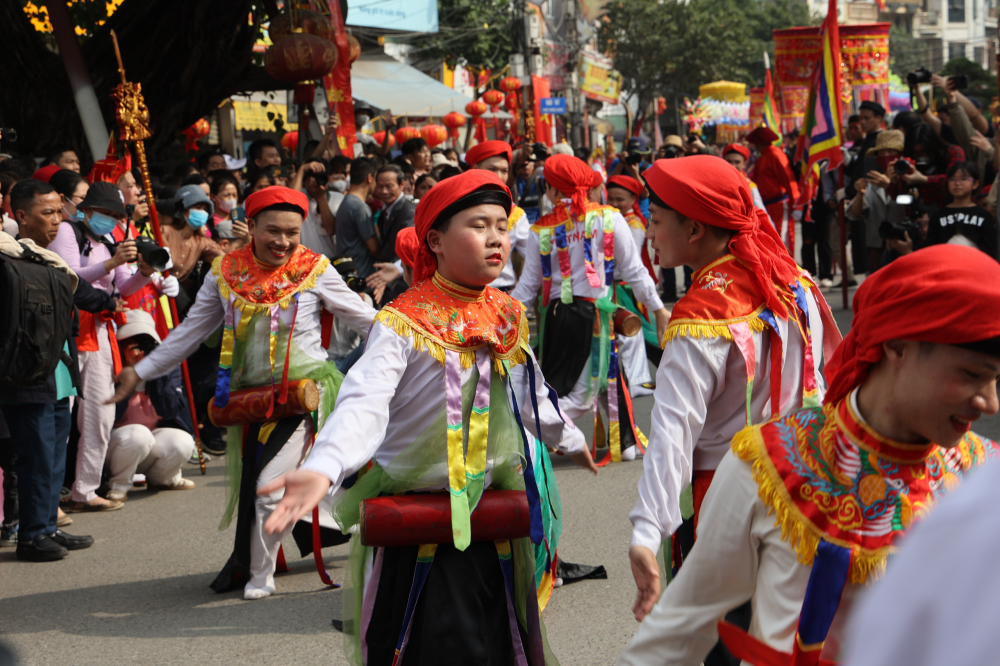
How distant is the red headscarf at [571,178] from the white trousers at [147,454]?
2.91 metres

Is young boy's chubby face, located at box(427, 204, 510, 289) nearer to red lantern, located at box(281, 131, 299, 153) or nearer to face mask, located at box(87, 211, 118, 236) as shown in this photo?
face mask, located at box(87, 211, 118, 236)

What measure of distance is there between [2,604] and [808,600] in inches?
168

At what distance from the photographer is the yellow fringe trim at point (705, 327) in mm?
2701

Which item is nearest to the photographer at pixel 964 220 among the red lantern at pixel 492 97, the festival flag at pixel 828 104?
the festival flag at pixel 828 104

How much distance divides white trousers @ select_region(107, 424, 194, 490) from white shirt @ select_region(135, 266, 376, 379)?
6.14ft

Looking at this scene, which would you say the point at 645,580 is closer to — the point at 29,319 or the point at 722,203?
the point at 722,203

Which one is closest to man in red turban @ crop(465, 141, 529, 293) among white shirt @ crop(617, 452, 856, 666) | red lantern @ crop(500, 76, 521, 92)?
white shirt @ crop(617, 452, 856, 666)

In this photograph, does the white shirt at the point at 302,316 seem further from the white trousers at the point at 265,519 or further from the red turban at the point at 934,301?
the red turban at the point at 934,301

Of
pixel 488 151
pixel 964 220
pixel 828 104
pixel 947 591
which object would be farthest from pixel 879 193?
pixel 947 591

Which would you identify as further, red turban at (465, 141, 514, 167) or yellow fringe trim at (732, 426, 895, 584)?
red turban at (465, 141, 514, 167)

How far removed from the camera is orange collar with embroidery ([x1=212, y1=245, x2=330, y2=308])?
4.73m

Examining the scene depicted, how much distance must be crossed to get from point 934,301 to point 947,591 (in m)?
0.95

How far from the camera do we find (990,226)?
766 centimetres

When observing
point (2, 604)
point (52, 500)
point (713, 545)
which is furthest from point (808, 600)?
point (52, 500)
